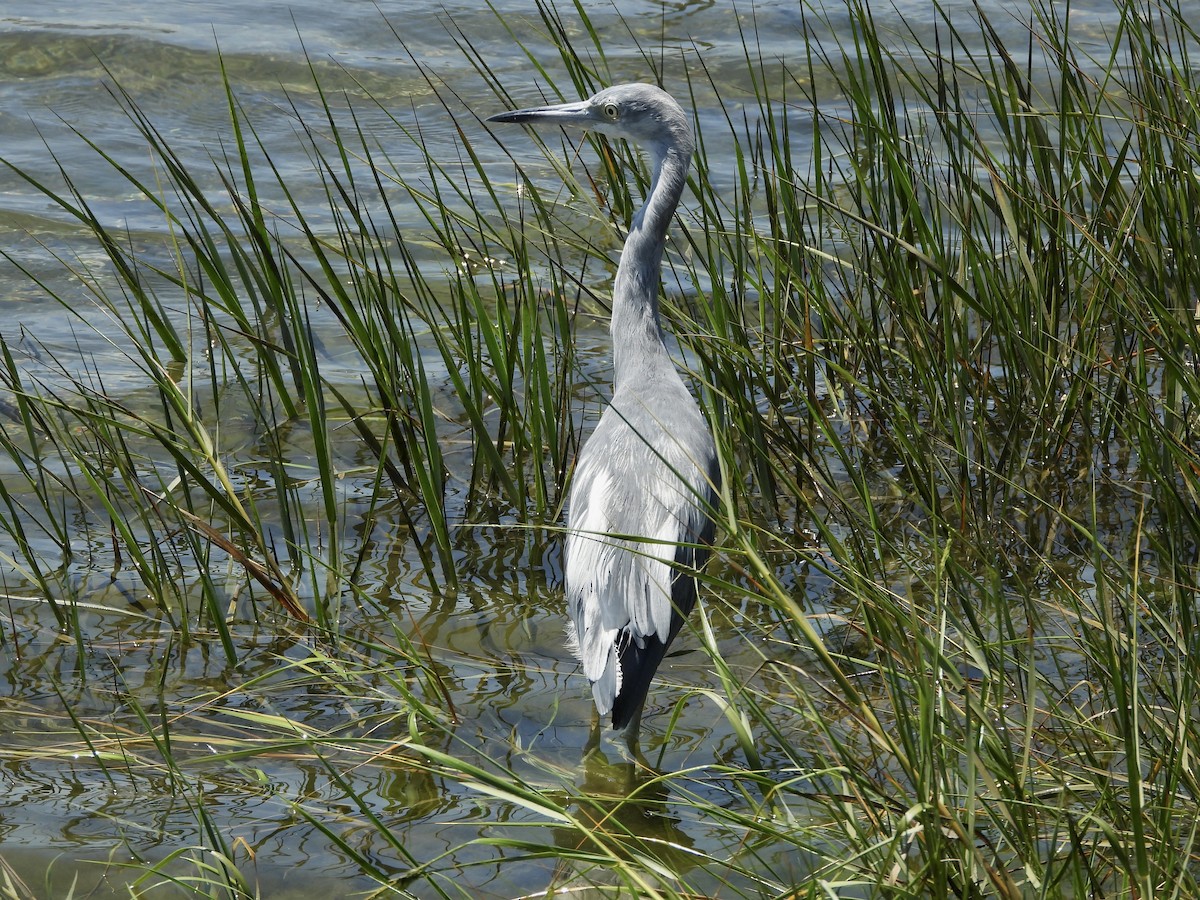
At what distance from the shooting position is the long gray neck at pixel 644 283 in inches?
142

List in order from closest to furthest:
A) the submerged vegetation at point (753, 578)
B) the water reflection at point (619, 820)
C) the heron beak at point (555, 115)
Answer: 1. the submerged vegetation at point (753, 578)
2. the water reflection at point (619, 820)
3. the heron beak at point (555, 115)

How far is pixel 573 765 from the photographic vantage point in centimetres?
285

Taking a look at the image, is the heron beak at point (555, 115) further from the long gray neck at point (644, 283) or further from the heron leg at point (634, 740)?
the heron leg at point (634, 740)

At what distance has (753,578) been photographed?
6.63ft

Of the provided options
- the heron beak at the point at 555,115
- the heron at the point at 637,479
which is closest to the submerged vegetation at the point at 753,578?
the heron at the point at 637,479

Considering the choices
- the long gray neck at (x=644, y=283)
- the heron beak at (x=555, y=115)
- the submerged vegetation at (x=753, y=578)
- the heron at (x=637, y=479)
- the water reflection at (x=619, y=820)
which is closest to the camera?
the submerged vegetation at (x=753, y=578)

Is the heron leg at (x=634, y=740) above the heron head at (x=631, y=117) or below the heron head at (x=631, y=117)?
below

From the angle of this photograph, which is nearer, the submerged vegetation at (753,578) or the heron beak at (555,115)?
the submerged vegetation at (753,578)

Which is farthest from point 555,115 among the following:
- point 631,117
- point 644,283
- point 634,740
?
point 634,740

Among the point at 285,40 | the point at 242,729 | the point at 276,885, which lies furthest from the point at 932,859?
the point at 285,40

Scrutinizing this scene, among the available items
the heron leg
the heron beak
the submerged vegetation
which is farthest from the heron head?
the heron leg

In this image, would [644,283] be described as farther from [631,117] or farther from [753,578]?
[753,578]

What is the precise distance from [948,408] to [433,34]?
20.1 ft

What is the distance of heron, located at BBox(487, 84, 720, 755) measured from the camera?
110 inches
